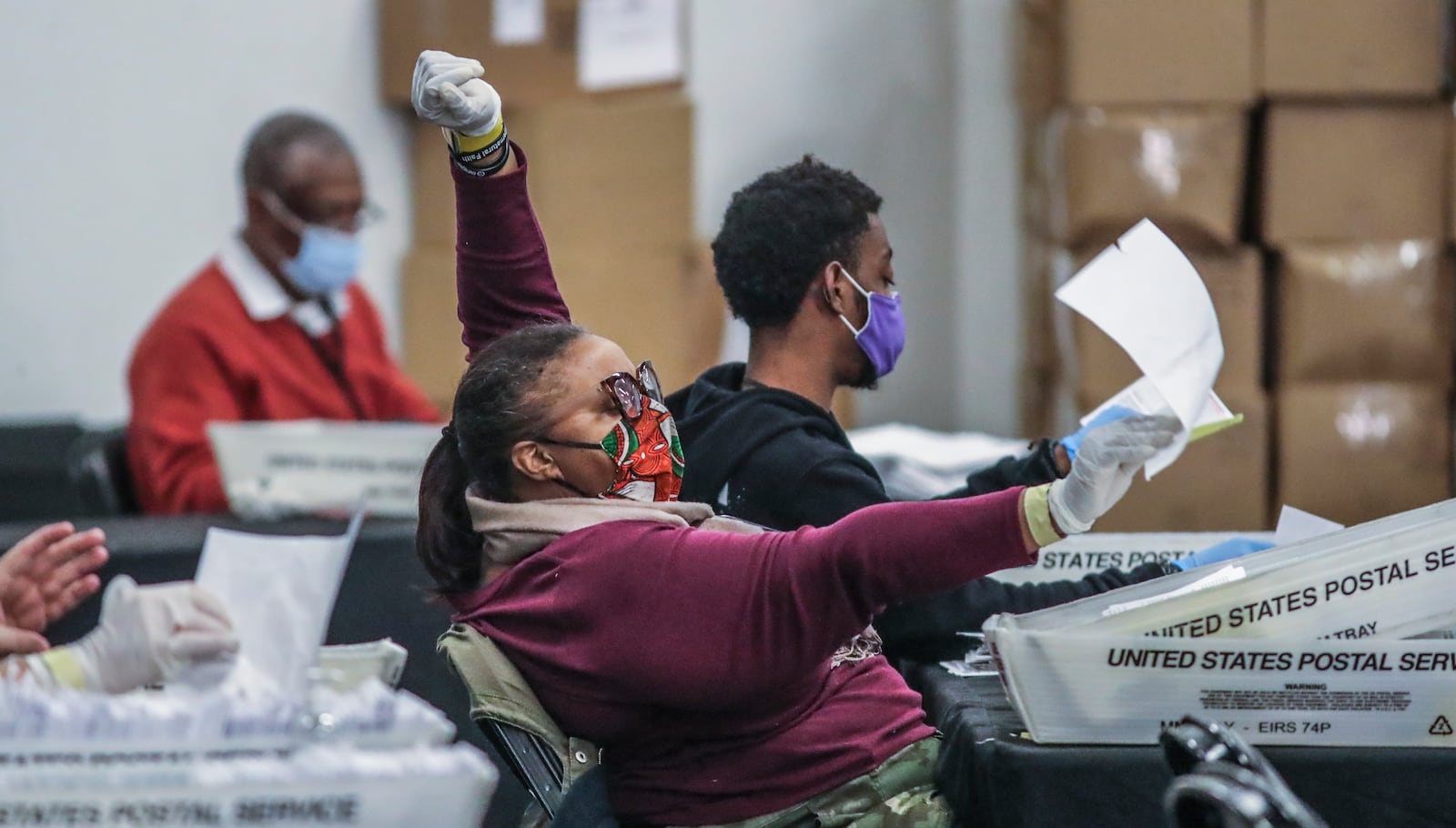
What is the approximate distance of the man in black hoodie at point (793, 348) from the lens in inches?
67.6

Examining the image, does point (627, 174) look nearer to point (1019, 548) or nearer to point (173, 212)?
point (173, 212)

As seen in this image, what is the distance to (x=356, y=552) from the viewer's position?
226 centimetres

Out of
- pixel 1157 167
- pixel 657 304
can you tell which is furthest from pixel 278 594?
pixel 657 304

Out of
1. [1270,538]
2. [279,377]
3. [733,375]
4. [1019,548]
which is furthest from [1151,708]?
[279,377]

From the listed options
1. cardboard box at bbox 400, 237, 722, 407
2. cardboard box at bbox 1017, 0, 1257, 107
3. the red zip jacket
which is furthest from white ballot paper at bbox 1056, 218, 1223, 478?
cardboard box at bbox 400, 237, 722, 407

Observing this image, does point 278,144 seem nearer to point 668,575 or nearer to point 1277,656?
point 668,575

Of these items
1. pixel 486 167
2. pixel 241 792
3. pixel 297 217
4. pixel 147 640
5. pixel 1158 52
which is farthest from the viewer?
pixel 1158 52

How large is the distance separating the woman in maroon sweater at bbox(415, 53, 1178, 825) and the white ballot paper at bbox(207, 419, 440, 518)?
0.93 m

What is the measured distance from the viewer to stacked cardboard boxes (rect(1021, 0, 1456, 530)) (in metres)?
3.45

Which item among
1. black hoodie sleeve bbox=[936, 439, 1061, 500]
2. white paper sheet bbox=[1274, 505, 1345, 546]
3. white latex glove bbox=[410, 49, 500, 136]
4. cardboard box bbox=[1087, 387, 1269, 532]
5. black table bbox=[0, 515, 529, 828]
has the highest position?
white latex glove bbox=[410, 49, 500, 136]

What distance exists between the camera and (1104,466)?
1175mm

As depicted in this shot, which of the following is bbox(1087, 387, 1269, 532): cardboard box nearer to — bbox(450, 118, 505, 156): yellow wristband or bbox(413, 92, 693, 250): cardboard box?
bbox(413, 92, 693, 250): cardboard box

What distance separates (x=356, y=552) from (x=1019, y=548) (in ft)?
4.35

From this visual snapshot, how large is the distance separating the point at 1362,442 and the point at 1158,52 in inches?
39.6
